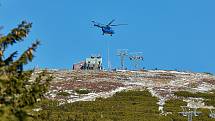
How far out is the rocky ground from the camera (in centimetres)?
11794

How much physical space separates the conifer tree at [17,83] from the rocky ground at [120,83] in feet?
291

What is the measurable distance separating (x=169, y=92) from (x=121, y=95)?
465 inches

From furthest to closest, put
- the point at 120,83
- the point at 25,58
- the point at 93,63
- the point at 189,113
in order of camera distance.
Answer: the point at 93,63
the point at 120,83
the point at 189,113
the point at 25,58

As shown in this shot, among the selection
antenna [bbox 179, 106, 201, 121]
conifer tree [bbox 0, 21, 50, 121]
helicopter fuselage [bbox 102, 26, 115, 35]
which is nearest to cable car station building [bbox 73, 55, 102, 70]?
helicopter fuselage [bbox 102, 26, 115, 35]

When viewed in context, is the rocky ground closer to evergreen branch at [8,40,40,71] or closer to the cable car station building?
the cable car station building

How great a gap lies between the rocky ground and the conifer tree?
88600mm

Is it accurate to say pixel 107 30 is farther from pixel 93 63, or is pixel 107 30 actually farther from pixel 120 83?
pixel 120 83

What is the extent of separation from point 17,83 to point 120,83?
112874 mm

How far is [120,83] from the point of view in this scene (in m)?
134

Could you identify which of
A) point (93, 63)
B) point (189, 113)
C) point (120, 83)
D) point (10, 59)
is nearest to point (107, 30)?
point (93, 63)

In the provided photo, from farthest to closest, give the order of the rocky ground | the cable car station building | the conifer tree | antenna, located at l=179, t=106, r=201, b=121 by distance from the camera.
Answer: the cable car station building
the rocky ground
antenna, located at l=179, t=106, r=201, b=121
the conifer tree

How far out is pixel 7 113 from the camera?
60.8 feet

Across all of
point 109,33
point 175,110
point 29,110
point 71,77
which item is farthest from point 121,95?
point 29,110

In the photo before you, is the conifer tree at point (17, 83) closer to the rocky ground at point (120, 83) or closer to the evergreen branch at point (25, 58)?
the evergreen branch at point (25, 58)
